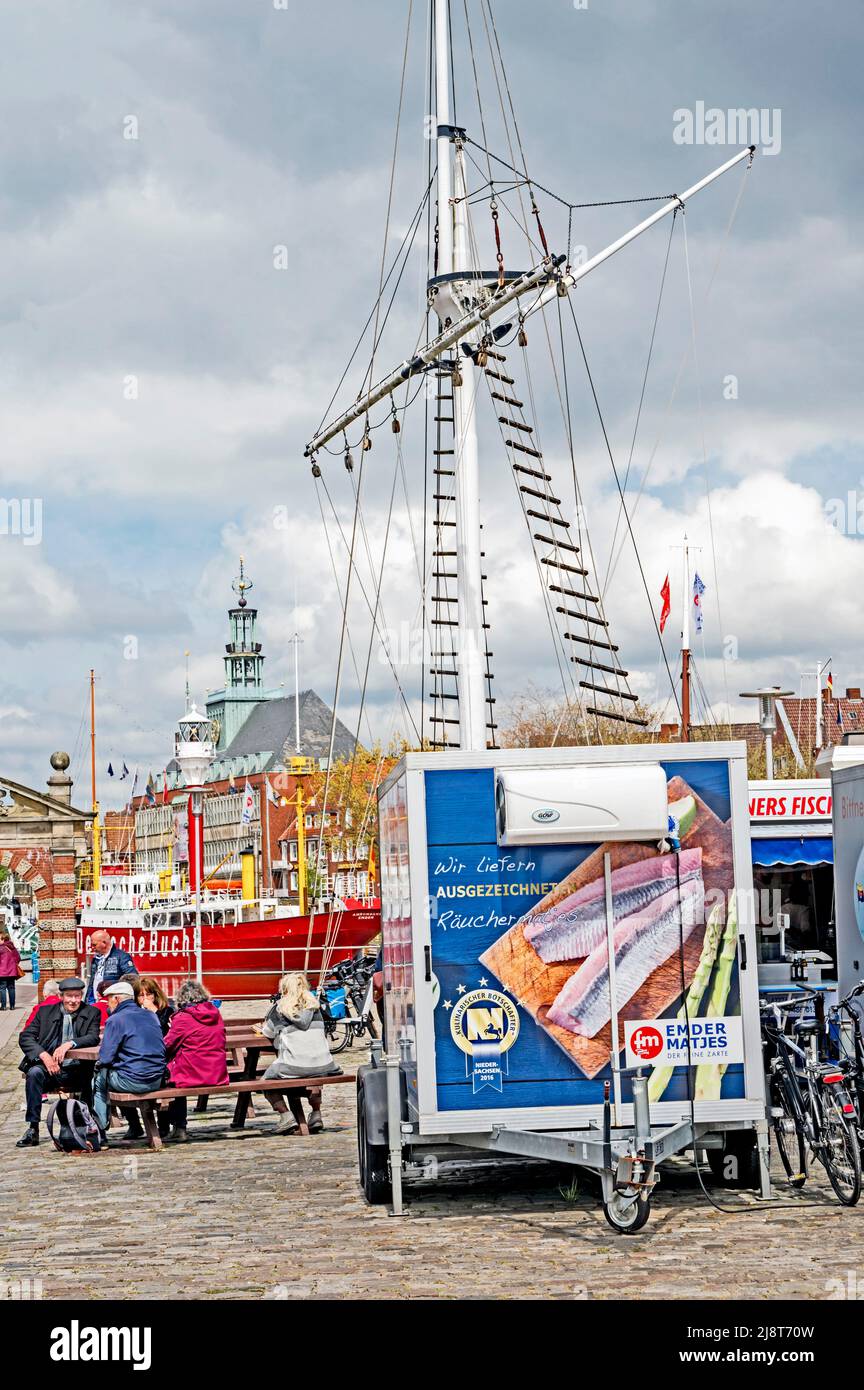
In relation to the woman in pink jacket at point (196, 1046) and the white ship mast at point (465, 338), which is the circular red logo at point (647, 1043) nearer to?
the woman in pink jacket at point (196, 1046)

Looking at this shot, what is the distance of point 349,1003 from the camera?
87.3 ft

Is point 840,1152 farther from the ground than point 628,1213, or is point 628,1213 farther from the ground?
point 840,1152

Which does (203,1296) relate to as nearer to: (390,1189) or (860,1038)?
(390,1189)

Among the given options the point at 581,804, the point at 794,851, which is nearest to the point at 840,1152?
the point at 581,804

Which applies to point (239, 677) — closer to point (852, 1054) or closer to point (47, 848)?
point (47, 848)

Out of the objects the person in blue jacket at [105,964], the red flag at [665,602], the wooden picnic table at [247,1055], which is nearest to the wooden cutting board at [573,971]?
the wooden picnic table at [247,1055]

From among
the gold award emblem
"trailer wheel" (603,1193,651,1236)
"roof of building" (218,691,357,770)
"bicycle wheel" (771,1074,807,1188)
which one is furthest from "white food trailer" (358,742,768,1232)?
"roof of building" (218,691,357,770)

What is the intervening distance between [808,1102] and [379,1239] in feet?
9.54

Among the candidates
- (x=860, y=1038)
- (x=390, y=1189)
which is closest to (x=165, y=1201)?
(x=390, y=1189)

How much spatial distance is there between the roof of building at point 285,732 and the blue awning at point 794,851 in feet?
395

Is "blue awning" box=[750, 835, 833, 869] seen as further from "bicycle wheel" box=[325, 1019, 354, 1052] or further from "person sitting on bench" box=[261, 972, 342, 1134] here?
"person sitting on bench" box=[261, 972, 342, 1134]

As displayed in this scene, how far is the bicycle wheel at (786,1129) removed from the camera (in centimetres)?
1101
